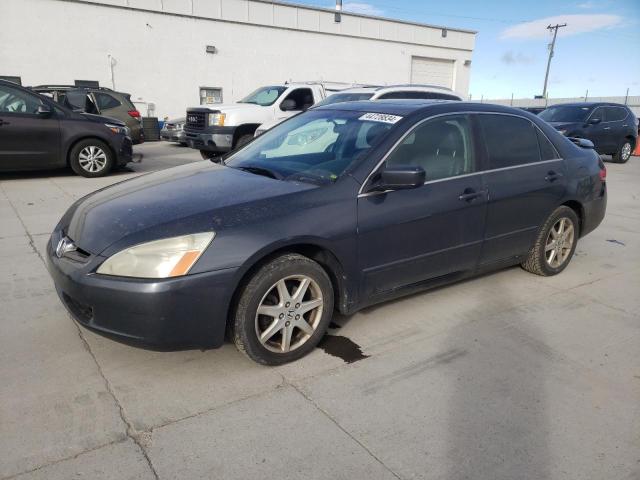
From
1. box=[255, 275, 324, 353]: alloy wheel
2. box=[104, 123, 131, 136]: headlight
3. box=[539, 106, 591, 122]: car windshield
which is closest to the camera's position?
box=[255, 275, 324, 353]: alloy wheel

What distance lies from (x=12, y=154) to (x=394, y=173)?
7.73m

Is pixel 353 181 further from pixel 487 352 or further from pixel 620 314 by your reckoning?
pixel 620 314

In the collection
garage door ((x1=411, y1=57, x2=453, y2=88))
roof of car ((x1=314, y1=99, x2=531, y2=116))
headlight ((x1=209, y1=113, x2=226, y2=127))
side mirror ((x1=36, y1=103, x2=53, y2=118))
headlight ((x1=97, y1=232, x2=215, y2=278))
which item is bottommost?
headlight ((x1=97, y1=232, x2=215, y2=278))

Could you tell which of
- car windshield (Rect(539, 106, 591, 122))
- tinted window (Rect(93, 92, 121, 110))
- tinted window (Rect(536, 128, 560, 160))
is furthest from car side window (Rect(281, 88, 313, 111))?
tinted window (Rect(536, 128, 560, 160))

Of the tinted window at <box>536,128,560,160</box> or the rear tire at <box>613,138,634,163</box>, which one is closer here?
the tinted window at <box>536,128,560,160</box>

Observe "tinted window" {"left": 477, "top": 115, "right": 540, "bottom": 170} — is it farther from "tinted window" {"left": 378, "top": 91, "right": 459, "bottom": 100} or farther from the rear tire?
the rear tire

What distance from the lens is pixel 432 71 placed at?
28.5 m

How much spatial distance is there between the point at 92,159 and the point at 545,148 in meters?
7.85

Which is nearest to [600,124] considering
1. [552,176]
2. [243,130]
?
[243,130]

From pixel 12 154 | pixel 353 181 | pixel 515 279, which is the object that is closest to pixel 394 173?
pixel 353 181

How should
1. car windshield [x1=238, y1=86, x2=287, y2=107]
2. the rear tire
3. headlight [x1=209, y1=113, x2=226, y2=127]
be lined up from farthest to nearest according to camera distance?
the rear tire, car windshield [x1=238, y1=86, x2=287, y2=107], headlight [x1=209, y1=113, x2=226, y2=127]

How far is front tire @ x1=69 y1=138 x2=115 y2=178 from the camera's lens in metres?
9.07

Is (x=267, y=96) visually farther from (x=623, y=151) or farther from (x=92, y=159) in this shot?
(x=623, y=151)

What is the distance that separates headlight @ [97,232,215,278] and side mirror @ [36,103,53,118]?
23.4ft
